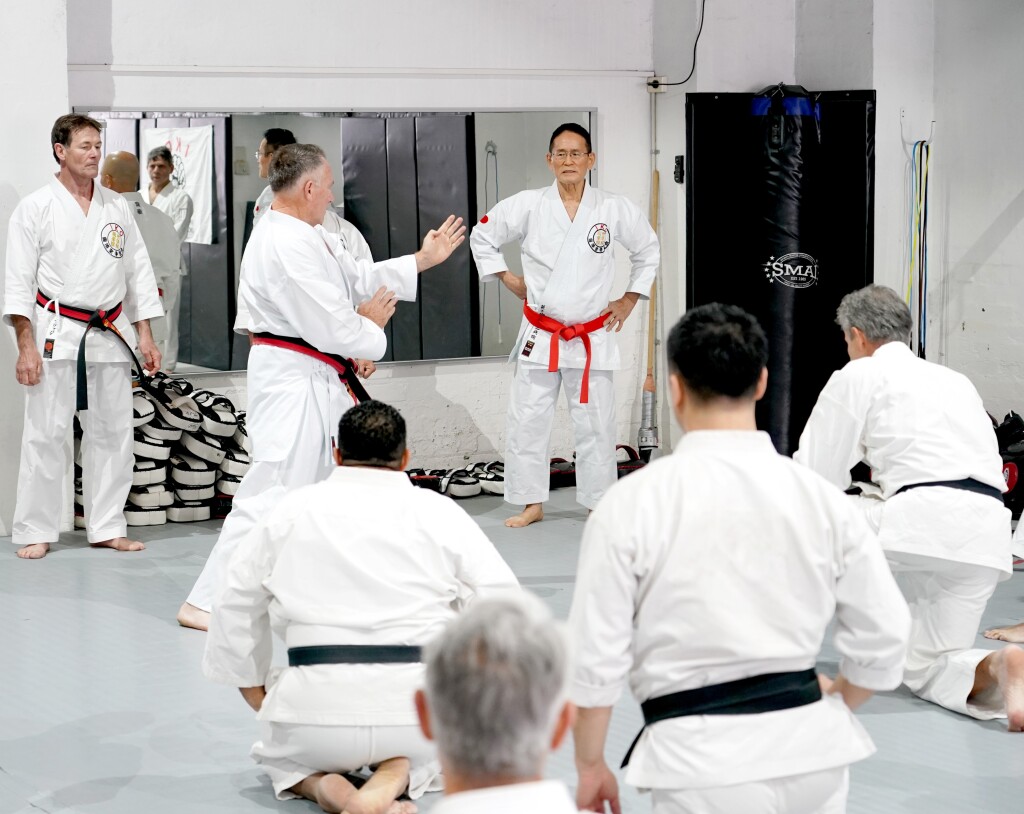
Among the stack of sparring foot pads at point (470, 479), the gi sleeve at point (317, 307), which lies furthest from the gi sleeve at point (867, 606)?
the stack of sparring foot pads at point (470, 479)

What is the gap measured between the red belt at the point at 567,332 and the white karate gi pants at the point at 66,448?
1.69 meters

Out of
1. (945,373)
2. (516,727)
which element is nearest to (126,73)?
(945,373)

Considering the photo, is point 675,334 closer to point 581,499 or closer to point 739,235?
point 581,499

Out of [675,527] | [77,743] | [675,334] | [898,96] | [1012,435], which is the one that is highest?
[898,96]

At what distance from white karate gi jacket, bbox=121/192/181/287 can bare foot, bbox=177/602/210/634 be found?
222 centimetres

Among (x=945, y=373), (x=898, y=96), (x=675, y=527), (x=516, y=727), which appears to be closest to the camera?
(x=516, y=727)

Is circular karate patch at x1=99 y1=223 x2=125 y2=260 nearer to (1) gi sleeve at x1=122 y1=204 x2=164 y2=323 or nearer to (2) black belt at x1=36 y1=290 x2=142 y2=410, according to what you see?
(1) gi sleeve at x1=122 y1=204 x2=164 y2=323

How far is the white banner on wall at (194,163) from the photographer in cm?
606

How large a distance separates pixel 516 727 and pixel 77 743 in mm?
2351

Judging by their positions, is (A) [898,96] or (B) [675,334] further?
(A) [898,96]

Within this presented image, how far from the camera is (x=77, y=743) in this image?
11.0 feet

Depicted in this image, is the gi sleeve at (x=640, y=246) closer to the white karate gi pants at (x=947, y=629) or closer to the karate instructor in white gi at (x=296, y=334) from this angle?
the karate instructor in white gi at (x=296, y=334)

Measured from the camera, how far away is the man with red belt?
227 inches

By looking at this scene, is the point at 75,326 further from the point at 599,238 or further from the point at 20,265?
the point at 599,238
